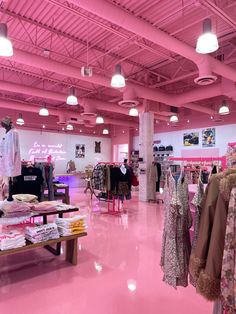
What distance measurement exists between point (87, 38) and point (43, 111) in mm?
3027

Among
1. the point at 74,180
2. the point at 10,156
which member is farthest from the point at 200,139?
the point at 10,156

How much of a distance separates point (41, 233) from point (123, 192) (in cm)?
395

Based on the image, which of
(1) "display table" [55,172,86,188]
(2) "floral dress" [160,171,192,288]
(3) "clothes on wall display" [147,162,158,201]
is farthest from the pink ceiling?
(1) "display table" [55,172,86,188]

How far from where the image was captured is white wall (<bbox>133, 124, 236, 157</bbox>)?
37.8ft

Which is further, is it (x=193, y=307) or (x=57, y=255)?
(x=57, y=255)

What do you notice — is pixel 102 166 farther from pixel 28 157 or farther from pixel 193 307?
pixel 28 157

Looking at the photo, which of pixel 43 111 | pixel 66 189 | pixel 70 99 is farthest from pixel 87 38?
pixel 66 189

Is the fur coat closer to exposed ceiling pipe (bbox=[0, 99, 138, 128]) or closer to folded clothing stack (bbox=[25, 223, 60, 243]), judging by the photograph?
folded clothing stack (bbox=[25, 223, 60, 243])

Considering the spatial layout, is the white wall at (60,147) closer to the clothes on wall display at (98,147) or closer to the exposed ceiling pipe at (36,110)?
the clothes on wall display at (98,147)

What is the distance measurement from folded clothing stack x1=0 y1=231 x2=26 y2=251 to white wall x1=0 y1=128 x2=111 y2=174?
11190 mm

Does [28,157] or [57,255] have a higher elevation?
[28,157]

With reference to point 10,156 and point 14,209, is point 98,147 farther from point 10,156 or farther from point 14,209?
Result: point 14,209

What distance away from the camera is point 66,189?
22.7 ft

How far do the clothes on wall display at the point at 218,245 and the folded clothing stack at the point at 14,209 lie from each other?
2.45 m
